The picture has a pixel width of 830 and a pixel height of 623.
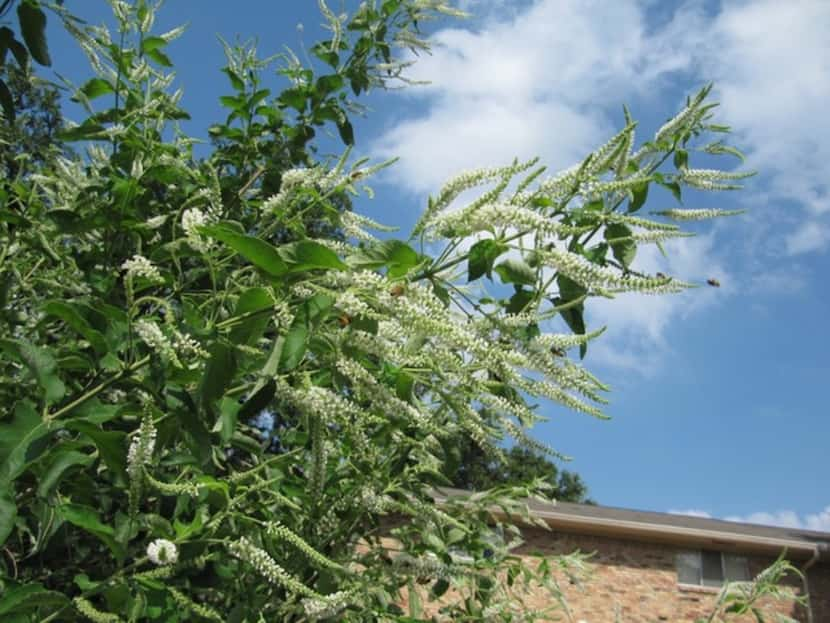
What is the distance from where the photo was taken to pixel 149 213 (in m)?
3.13

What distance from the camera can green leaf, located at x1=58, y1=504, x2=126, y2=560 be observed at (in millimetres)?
2234

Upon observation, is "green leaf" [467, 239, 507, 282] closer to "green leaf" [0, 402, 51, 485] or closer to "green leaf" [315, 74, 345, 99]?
"green leaf" [0, 402, 51, 485]

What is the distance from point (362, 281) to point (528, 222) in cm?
39

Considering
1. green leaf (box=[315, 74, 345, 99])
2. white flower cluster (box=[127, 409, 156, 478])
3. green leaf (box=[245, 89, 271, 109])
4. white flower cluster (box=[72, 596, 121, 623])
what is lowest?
white flower cluster (box=[72, 596, 121, 623])

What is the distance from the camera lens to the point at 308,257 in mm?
1818

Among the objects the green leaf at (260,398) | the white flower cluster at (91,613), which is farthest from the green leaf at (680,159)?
the white flower cluster at (91,613)

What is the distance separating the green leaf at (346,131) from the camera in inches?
153

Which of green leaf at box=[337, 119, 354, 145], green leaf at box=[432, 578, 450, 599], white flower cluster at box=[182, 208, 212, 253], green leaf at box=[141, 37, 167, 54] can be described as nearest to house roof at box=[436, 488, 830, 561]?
green leaf at box=[432, 578, 450, 599]

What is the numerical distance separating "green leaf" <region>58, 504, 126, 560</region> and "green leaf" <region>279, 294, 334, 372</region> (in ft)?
2.30

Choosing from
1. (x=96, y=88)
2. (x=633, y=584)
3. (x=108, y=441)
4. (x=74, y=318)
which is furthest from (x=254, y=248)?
(x=633, y=584)

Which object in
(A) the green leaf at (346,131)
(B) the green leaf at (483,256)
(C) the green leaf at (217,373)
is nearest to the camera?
(C) the green leaf at (217,373)

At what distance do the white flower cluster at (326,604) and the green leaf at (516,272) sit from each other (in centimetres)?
94

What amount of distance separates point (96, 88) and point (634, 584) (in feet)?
45.6

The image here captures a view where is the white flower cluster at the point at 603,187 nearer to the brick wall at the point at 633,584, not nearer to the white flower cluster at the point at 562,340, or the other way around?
the white flower cluster at the point at 562,340
